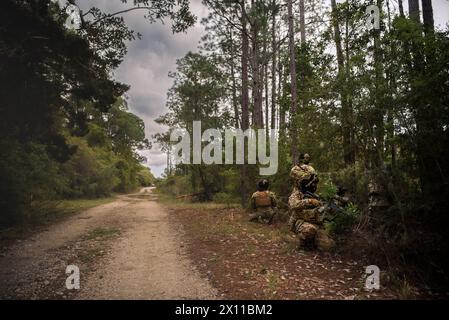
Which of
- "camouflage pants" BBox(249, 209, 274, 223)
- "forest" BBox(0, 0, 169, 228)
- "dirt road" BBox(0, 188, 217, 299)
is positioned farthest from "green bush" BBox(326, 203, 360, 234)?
"forest" BBox(0, 0, 169, 228)

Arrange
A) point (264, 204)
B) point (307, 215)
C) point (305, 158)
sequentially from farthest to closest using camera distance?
point (264, 204) < point (305, 158) < point (307, 215)

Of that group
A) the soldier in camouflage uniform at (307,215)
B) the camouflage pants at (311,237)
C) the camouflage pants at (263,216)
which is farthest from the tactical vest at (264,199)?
the camouflage pants at (311,237)

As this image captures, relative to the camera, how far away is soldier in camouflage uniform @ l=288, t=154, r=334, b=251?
726cm

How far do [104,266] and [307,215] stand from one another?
4993 mm

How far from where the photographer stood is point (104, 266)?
6500 millimetres

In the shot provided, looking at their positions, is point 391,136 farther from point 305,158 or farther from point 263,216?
point 263,216

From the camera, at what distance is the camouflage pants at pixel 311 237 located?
7199 millimetres

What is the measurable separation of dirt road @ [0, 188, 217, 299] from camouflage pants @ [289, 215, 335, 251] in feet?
9.37

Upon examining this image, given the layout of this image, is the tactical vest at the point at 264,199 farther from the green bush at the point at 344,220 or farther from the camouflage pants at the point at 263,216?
the green bush at the point at 344,220

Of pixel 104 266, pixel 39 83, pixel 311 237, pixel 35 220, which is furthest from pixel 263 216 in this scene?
pixel 39 83

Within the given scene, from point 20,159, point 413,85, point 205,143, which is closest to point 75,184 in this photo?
point 205,143

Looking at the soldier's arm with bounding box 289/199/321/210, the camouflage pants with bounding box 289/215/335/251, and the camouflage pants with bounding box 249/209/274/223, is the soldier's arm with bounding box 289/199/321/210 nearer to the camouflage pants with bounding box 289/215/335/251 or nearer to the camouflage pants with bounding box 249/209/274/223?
the camouflage pants with bounding box 289/215/335/251

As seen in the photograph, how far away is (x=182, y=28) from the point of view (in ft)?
39.8

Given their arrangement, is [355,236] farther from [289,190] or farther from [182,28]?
[182,28]
